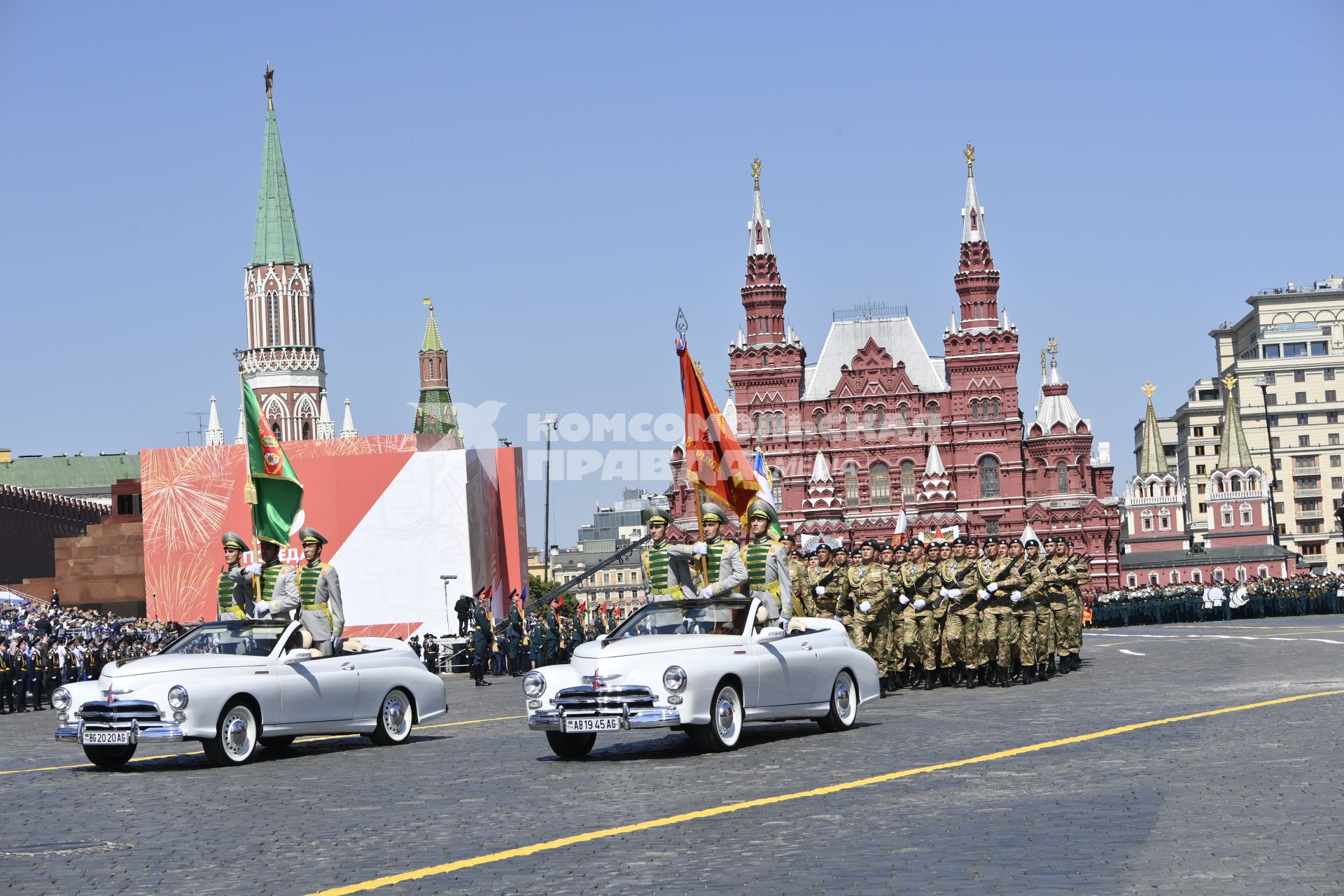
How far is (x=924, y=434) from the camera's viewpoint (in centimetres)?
10556

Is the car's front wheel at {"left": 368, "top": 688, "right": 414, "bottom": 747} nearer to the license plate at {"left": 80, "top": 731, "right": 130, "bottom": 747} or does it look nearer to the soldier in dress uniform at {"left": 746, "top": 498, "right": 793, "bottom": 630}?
the license plate at {"left": 80, "top": 731, "right": 130, "bottom": 747}

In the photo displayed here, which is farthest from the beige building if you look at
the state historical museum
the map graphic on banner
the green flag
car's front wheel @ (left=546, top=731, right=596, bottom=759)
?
car's front wheel @ (left=546, top=731, right=596, bottom=759)

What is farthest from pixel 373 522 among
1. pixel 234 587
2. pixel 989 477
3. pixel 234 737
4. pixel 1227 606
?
pixel 989 477

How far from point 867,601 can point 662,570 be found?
193 inches

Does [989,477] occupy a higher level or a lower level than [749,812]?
higher

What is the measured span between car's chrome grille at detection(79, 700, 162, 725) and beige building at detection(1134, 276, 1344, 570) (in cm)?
13543

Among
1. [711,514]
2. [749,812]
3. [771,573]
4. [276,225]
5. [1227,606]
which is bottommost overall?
[1227,606]

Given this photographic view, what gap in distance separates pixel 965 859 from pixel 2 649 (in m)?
27.2

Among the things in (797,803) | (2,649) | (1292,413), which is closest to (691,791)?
(797,803)

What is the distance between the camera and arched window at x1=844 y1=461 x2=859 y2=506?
10519 centimetres

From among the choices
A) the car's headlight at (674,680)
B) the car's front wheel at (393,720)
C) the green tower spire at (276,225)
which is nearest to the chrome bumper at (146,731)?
the car's front wheel at (393,720)

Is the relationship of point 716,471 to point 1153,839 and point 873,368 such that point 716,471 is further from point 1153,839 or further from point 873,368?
point 873,368

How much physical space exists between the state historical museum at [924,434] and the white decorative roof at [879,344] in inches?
15.6

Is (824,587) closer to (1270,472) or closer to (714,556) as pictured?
(714,556)
